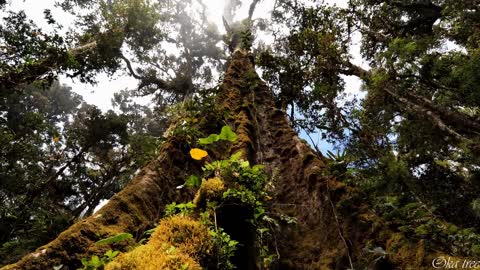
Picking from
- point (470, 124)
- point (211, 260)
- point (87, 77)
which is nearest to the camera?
point (211, 260)

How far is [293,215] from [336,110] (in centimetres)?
512

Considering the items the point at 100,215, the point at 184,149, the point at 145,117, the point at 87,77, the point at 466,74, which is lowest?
the point at 100,215

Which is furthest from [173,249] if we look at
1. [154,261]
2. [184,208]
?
[184,208]

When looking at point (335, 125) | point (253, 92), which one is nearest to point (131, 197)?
point (253, 92)

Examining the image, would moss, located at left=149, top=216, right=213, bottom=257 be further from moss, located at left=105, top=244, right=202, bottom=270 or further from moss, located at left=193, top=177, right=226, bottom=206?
moss, located at left=193, top=177, right=226, bottom=206

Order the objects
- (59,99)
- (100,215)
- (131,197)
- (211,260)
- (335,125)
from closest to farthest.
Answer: (211,260), (100,215), (131,197), (335,125), (59,99)

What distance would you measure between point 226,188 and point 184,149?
7.08ft

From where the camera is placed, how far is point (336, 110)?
9156 mm

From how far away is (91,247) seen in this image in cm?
311

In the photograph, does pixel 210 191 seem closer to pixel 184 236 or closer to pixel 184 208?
pixel 184 208

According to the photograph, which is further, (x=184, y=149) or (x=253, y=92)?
(x=253, y=92)

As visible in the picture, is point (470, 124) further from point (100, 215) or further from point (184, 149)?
point (100, 215)

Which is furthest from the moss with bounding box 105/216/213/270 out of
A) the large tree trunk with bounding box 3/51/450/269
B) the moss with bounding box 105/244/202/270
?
the large tree trunk with bounding box 3/51/450/269

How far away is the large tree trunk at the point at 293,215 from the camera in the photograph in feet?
10.2
